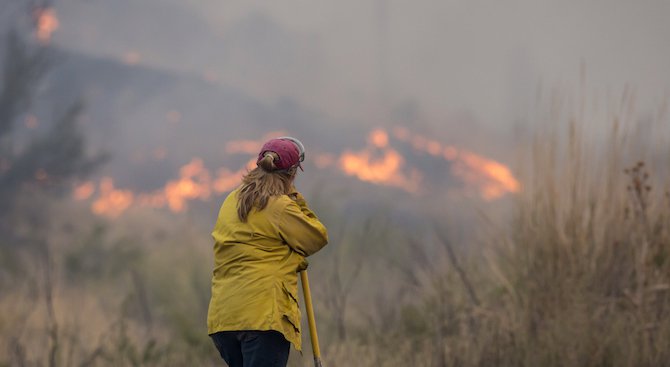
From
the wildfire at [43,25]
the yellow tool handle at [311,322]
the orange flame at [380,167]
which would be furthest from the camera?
the orange flame at [380,167]

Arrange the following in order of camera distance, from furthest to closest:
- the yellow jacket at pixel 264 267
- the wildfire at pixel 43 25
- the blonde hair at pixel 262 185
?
the wildfire at pixel 43 25, the blonde hair at pixel 262 185, the yellow jacket at pixel 264 267

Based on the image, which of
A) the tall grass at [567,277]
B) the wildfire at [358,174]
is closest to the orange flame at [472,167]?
the wildfire at [358,174]

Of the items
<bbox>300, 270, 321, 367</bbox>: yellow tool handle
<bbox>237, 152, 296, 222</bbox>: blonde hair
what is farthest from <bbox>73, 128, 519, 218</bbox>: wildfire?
<bbox>237, 152, 296, 222</bbox>: blonde hair

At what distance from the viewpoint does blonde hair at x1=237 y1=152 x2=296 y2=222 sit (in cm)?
379

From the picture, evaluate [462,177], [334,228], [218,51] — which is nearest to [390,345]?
[334,228]

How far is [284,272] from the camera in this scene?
3.75 meters

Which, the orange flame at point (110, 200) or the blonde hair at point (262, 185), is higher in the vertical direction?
the orange flame at point (110, 200)

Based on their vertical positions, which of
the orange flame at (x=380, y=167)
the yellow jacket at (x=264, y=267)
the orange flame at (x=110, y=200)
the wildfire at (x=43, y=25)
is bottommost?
the yellow jacket at (x=264, y=267)

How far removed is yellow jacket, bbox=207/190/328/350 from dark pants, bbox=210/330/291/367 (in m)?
0.06

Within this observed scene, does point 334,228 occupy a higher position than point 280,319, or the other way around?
point 334,228

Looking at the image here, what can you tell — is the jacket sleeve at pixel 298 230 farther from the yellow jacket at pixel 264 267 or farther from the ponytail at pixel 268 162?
the ponytail at pixel 268 162

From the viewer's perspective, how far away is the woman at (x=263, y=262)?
3674mm

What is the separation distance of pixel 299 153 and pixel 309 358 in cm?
316

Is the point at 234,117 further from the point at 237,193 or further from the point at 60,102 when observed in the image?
the point at 237,193
